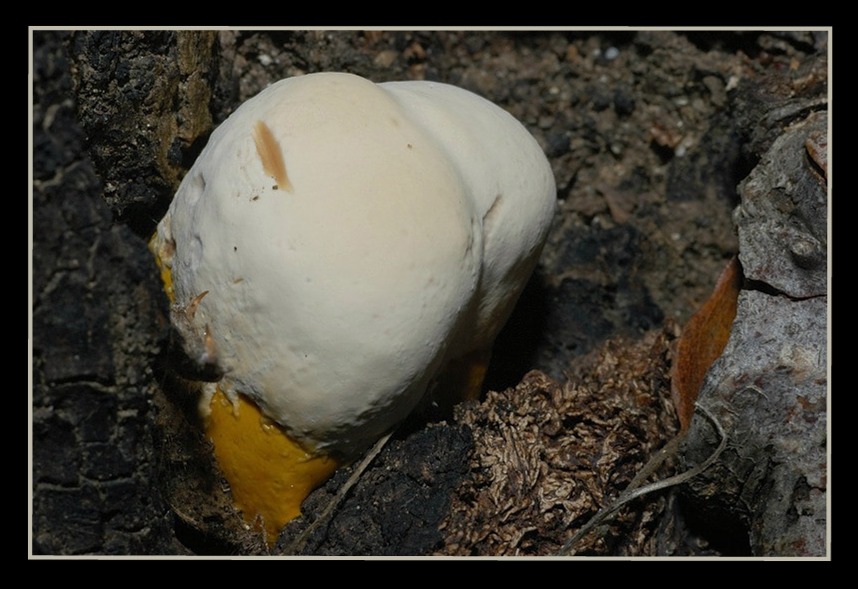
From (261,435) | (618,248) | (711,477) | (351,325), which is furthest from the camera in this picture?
(618,248)

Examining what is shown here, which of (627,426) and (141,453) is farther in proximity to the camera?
(141,453)

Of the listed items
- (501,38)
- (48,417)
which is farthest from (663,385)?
(48,417)

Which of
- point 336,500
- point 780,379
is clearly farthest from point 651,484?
point 336,500

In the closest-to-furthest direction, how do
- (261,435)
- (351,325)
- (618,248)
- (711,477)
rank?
(351,325)
(261,435)
(711,477)
(618,248)

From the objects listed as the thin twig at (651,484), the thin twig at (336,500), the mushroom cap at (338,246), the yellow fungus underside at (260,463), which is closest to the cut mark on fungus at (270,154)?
the mushroom cap at (338,246)

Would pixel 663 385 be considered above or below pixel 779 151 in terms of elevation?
below

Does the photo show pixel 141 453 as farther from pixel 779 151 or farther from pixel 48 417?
pixel 779 151

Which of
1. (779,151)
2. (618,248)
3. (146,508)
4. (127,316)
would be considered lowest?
(146,508)
